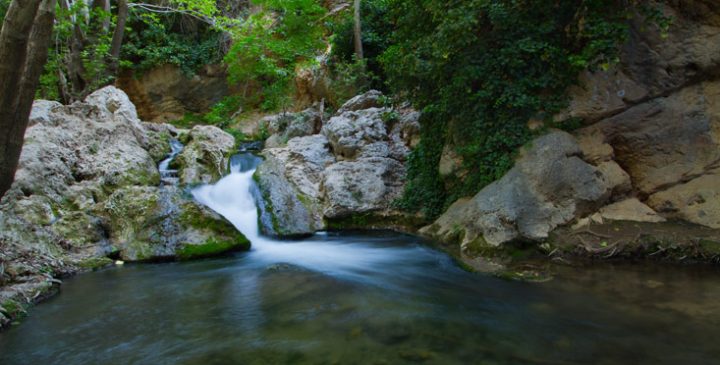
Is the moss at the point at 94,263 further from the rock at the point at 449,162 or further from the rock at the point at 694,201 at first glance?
the rock at the point at 694,201

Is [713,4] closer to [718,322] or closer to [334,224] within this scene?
[718,322]

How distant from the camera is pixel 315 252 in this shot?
8180 mm

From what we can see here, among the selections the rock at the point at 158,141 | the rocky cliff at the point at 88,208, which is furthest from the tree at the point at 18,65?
the rock at the point at 158,141

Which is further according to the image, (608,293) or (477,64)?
(477,64)

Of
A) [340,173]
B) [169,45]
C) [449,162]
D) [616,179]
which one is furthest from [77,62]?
[616,179]

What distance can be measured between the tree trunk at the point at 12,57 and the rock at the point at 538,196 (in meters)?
6.51

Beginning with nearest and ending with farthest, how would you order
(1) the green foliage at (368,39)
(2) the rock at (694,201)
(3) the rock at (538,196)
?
(2) the rock at (694,201)
(3) the rock at (538,196)
(1) the green foliage at (368,39)

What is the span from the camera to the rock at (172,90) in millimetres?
21438

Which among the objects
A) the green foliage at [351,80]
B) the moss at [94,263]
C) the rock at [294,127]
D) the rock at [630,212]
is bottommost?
the moss at [94,263]

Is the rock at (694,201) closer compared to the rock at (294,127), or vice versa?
the rock at (694,201)

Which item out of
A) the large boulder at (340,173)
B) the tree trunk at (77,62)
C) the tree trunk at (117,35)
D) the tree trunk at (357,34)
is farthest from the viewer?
the tree trunk at (357,34)

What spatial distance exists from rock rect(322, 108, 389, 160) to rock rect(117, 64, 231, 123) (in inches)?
488

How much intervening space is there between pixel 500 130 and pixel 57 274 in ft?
25.6

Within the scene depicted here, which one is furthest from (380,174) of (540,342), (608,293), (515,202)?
(540,342)
